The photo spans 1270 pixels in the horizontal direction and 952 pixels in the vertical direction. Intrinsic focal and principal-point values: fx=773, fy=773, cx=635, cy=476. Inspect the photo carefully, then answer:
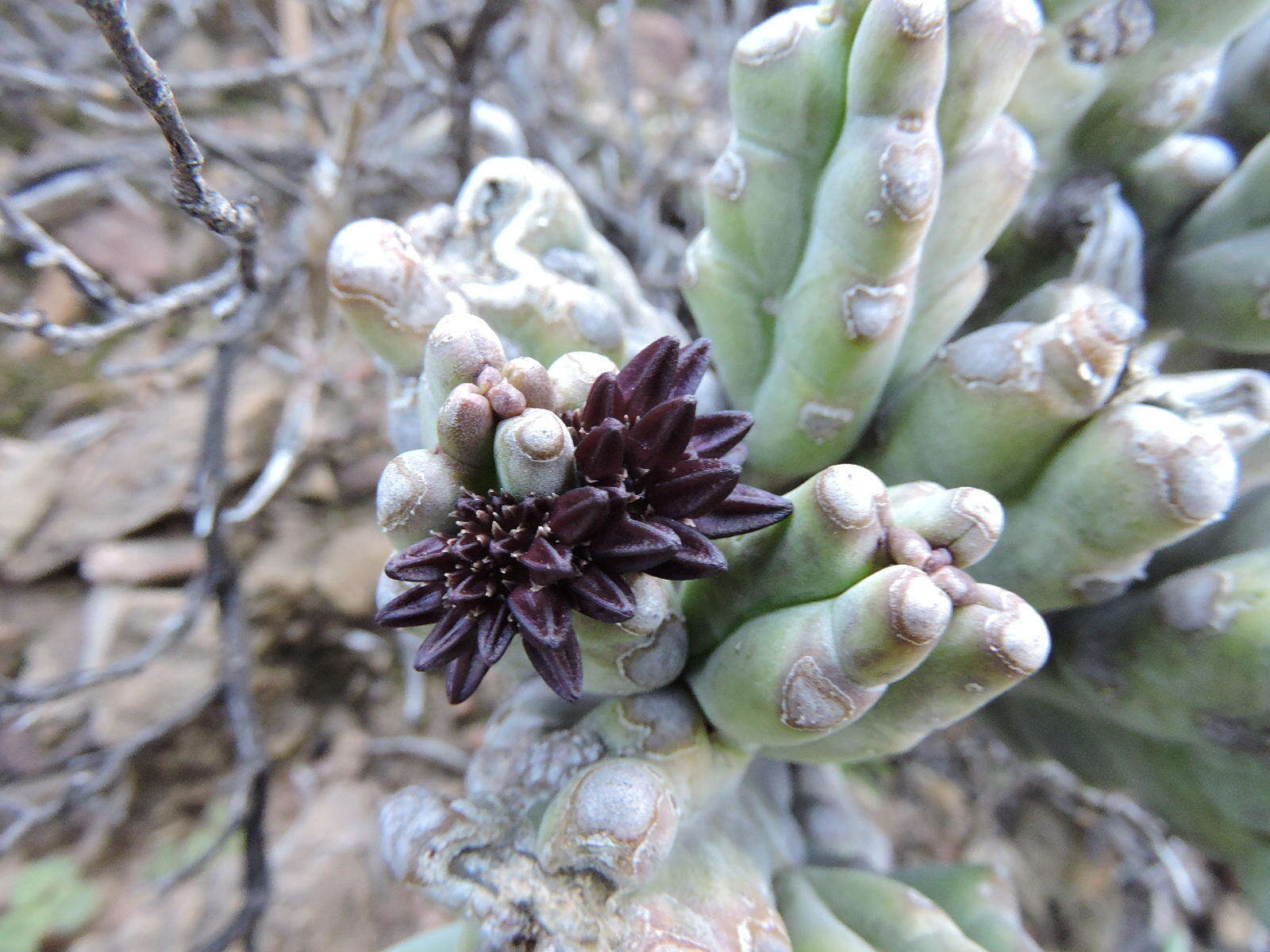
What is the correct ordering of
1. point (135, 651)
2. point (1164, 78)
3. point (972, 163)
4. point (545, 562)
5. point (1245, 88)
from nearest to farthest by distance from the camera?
point (545, 562) < point (972, 163) < point (1164, 78) < point (1245, 88) < point (135, 651)

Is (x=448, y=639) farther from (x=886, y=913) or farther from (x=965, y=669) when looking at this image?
(x=886, y=913)

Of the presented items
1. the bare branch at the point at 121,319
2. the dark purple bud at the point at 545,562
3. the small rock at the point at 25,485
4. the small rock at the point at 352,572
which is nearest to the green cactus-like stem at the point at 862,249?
the dark purple bud at the point at 545,562

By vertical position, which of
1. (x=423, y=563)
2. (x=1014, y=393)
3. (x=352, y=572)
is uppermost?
(x=1014, y=393)

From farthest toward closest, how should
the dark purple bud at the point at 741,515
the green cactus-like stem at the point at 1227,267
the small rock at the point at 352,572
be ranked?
the small rock at the point at 352,572, the green cactus-like stem at the point at 1227,267, the dark purple bud at the point at 741,515

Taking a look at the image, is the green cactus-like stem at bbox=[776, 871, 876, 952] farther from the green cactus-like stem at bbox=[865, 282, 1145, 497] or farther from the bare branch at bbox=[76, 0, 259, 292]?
the bare branch at bbox=[76, 0, 259, 292]

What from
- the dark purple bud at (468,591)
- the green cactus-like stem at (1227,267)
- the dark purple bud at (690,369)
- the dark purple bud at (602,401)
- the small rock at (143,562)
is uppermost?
the green cactus-like stem at (1227,267)

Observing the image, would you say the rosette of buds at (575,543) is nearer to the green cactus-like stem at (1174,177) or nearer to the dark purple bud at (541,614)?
the dark purple bud at (541,614)

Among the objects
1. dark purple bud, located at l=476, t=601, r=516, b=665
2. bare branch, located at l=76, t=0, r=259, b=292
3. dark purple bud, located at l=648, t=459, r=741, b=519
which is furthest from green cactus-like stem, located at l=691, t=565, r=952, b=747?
bare branch, located at l=76, t=0, r=259, b=292

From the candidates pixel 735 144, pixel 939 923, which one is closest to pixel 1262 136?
pixel 735 144

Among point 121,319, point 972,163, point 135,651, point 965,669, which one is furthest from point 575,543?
point 135,651
